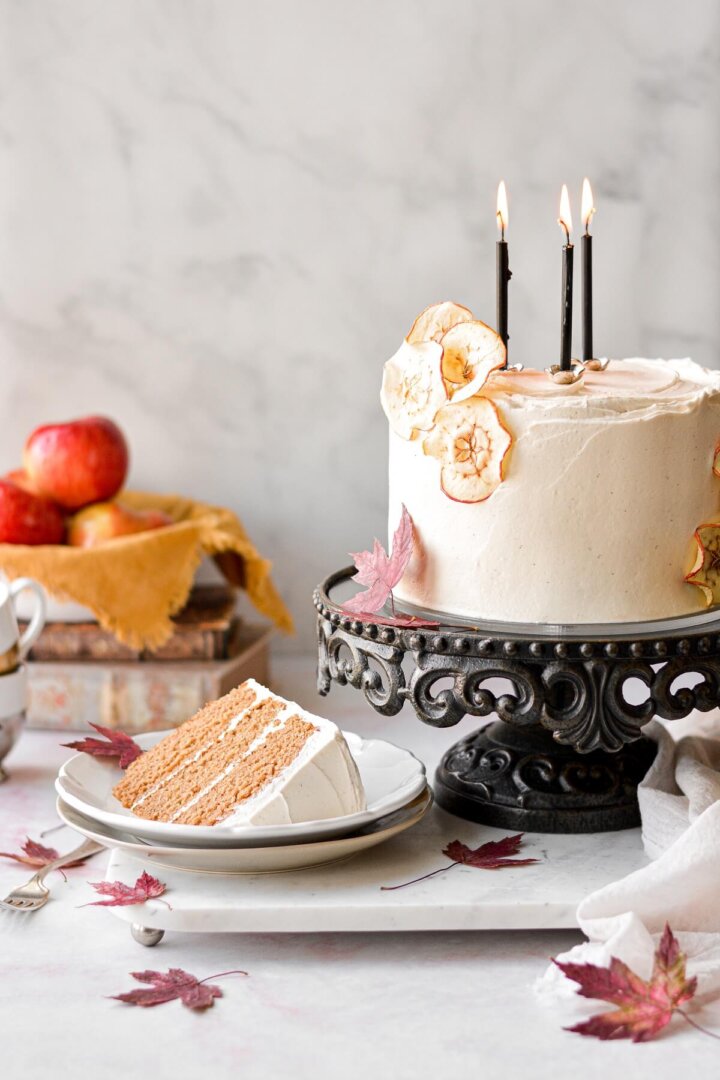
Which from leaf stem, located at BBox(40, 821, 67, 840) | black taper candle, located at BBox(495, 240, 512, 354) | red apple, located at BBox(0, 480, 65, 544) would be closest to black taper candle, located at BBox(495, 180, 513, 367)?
black taper candle, located at BBox(495, 240, 512, 354)

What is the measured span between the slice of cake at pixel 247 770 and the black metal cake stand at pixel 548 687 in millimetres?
48

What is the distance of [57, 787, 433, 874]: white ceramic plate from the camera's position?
0.81m

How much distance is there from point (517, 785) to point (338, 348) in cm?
72

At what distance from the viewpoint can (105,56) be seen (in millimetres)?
1463

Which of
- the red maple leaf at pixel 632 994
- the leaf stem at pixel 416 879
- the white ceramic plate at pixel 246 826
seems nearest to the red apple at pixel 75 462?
the white ceramic plate at pixel 246 826

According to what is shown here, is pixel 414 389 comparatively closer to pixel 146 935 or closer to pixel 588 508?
pixel 588 508

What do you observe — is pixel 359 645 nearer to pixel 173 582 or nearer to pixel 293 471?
pixel 173 582

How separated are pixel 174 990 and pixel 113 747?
0.25 metres

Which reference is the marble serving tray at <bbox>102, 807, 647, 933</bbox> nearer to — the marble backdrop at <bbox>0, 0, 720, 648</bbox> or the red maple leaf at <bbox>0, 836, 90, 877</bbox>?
the red maple leaf at <bbox>0, 836, 90, 877</bbox>

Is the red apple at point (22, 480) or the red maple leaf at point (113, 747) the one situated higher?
the red apple at point (22, 480)

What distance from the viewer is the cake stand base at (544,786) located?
0.92 m

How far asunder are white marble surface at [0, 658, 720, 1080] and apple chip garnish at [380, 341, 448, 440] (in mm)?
332

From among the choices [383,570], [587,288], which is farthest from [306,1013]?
[587,288]

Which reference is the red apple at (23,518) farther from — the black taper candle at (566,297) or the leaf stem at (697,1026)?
the leaf stem at (697,1026)
